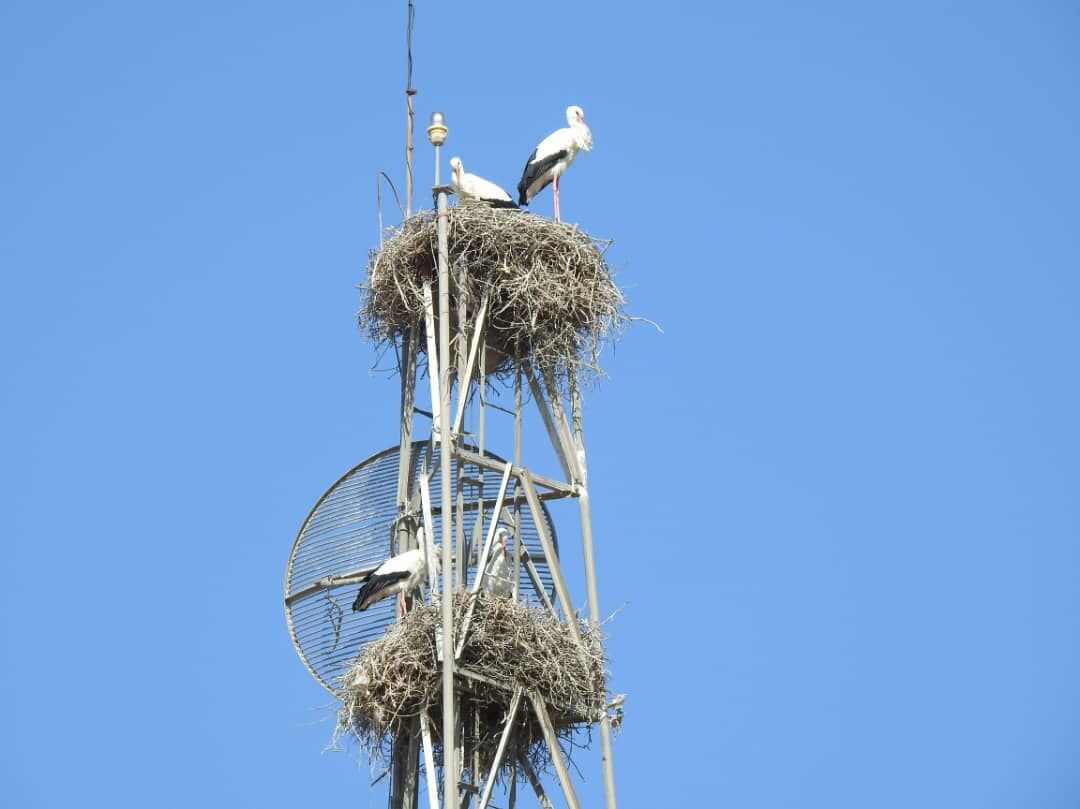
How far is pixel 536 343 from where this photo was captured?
19.3 m

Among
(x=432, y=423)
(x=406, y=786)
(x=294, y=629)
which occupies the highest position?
(x=432, y=423)

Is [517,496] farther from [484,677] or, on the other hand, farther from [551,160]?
[551,160]

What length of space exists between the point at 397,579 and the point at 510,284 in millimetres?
2427

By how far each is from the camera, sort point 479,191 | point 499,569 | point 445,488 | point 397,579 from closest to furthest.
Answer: point 445,488, point 397,579, point 499,569, point 479,191

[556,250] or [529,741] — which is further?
[556,250]

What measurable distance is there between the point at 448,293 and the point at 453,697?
3340 millimetres

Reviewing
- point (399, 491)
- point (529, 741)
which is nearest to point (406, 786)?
point (529, 741)

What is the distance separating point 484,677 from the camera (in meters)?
17.5

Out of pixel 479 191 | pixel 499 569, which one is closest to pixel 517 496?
pixel 499 569

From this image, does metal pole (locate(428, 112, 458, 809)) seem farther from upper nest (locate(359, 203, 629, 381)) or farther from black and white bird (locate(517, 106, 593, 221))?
black and white bird (locate(517, 106, 593, 221))

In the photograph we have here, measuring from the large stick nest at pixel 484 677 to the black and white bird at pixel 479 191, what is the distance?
159 inches

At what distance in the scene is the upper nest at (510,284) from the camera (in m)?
19.1

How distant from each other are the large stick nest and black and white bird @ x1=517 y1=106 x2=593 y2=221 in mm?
4541

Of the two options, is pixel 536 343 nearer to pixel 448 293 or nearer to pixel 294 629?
pixel 448 293
